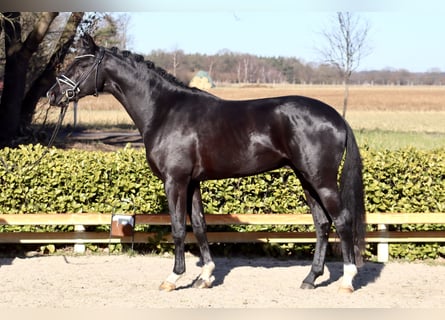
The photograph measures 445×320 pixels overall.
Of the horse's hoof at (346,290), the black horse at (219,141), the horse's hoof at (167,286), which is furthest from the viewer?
the horse's hoof at (167,286)

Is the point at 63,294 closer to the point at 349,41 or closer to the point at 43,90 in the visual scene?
the point at 43,90

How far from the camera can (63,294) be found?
20.1 ft

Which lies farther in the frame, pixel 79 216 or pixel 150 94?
pixel 79 216

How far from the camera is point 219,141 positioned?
6.19 m

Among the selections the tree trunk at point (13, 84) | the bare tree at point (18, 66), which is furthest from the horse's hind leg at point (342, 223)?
the tree trunk at point (13, 84)

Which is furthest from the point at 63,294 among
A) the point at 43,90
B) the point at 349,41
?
the point at 349,41

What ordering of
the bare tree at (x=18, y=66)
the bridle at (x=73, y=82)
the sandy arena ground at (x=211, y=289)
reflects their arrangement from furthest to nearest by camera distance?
the bare tree at (x=18, y=66) < the bridle at (x=73, y=82) < the sandy arena ground at (x=211, y=289)

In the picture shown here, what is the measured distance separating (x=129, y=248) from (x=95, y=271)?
998 mm

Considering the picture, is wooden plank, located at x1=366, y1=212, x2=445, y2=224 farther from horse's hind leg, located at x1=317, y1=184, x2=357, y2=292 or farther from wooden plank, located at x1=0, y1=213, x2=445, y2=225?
horse's hind leg, located at x1=317, y1=184, x2=357, y2=292

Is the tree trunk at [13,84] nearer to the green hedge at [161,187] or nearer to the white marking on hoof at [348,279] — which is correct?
the green hedge at [161,187]

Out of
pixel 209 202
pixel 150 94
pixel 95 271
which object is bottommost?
pixel 95 271

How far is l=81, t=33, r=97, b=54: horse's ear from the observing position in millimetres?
6441

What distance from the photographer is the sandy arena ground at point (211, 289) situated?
582cm

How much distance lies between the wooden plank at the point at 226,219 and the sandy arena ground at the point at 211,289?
0.44m
